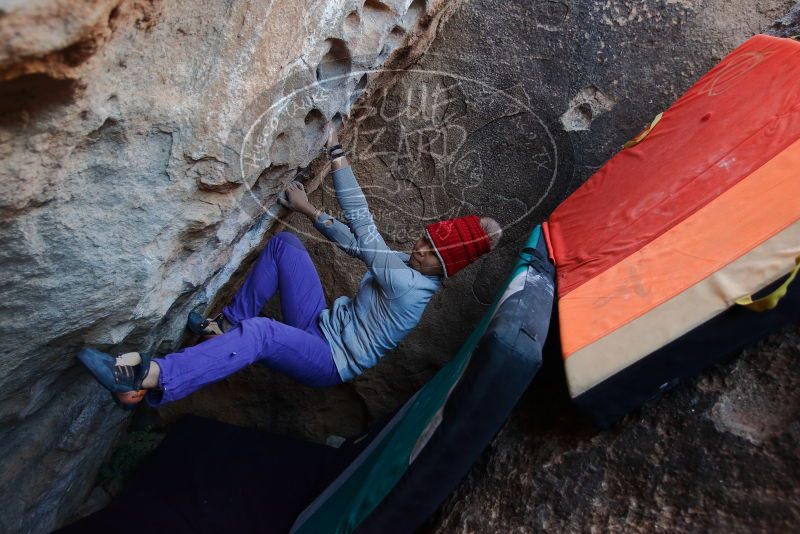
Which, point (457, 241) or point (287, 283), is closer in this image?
point (457, 241)

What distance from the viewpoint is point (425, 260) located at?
5.74ft

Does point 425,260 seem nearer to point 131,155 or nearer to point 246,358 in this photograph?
point 246,358

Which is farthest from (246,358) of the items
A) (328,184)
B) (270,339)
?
(328,184)

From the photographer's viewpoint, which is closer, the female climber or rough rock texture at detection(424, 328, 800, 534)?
rough rock texture at detection(424, 328, 800, 534)

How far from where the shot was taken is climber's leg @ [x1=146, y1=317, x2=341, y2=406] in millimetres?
1519

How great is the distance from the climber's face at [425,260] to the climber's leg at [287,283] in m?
0.37

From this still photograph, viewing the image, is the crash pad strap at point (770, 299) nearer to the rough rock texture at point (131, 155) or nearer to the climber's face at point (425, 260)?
the climber's face at point (425, 260)

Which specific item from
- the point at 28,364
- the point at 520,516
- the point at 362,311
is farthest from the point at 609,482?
the point at 28,364

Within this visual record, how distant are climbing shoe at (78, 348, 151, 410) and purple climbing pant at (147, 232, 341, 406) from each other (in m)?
0.05

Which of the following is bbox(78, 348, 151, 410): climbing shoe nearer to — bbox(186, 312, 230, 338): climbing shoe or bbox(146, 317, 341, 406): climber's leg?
bbox(146, 317, 341, 406): climber's leg

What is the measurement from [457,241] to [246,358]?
656mm

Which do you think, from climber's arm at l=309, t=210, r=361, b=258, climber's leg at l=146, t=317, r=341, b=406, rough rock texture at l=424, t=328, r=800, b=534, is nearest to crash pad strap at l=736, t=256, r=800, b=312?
rough rock texture at l=424, t=328, r=800, b=534

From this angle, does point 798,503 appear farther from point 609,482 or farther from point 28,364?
point 28,364
